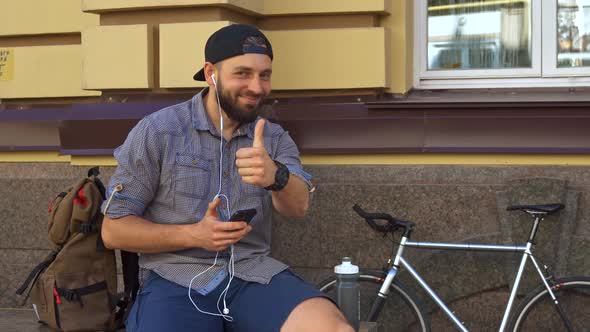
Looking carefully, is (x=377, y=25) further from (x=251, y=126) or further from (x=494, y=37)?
(x=251, y=126)

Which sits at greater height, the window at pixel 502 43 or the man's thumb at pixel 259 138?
the window at pixel 502 43

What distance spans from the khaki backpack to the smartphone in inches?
33.8

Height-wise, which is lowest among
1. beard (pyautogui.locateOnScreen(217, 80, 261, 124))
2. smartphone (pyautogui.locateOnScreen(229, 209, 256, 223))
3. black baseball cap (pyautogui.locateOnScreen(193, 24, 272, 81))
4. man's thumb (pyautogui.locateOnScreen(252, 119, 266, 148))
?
smartphone (pyautogui.locateOnScreen(229, 209, 256, 223))

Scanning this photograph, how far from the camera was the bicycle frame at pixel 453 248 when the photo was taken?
16.9ft

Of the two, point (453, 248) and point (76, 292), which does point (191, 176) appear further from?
point (453, 248)

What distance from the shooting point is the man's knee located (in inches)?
140

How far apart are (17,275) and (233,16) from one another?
6.93 feet

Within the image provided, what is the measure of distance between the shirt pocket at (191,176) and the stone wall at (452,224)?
168 cm

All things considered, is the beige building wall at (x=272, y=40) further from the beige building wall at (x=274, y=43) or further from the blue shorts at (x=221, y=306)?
the blue shorts at (x=221, y=306)

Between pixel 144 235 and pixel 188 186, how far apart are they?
278 mm

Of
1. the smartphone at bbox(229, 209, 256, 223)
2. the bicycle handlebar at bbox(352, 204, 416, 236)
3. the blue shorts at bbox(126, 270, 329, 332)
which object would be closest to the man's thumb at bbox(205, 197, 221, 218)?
the smartphone at bbox(229, 209, 256, 223)

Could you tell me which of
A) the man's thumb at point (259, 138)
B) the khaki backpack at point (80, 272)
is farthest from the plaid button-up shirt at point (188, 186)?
the khaki backpack at point (80, 272)

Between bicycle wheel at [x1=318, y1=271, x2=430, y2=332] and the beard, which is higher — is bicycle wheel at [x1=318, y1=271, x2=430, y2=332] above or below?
below

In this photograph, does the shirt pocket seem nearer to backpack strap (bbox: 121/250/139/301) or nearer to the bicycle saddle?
backpack strap (bbox: 121/250/139/301)
